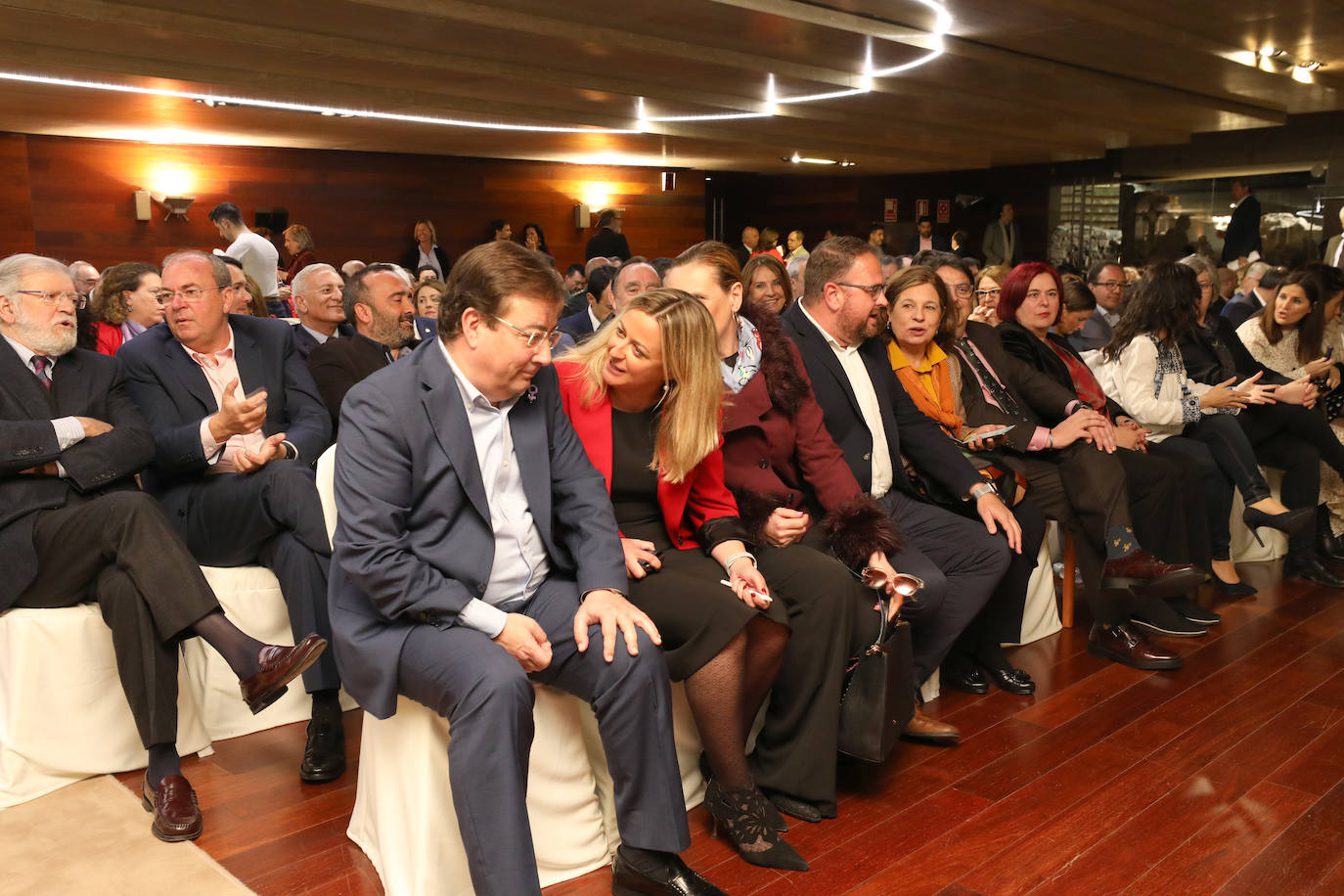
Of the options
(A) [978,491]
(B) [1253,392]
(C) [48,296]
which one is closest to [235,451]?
(C) [48,296]

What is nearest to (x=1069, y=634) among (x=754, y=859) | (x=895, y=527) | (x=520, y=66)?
(x=895, y=527)

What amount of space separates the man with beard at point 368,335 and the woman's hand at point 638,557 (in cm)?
171

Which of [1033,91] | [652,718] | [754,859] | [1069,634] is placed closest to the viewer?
[652,718]

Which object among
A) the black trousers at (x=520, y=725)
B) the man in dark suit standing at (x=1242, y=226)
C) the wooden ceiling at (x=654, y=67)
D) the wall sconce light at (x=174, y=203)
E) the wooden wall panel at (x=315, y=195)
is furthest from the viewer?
the man in dark suit standing at (x=1242, y=226)

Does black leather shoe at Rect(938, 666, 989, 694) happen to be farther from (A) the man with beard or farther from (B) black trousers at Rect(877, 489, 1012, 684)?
(A) the man with beard

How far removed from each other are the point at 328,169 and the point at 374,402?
11.8m

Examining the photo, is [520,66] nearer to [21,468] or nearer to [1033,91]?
[1033,91]

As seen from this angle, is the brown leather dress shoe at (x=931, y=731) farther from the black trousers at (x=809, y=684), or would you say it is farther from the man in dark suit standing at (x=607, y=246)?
the man in dark suit standing at (x=607, y=246)

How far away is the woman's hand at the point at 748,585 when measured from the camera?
2.57 m

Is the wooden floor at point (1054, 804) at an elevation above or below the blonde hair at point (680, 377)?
below

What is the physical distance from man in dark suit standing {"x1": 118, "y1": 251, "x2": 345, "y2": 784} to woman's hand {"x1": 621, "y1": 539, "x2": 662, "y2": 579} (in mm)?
940

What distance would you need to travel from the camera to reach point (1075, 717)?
330cm

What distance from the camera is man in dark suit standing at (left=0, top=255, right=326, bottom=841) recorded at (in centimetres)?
264

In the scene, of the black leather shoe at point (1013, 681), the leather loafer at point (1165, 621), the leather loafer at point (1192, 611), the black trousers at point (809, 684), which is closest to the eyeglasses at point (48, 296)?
the black trousers at point (809, 684)
